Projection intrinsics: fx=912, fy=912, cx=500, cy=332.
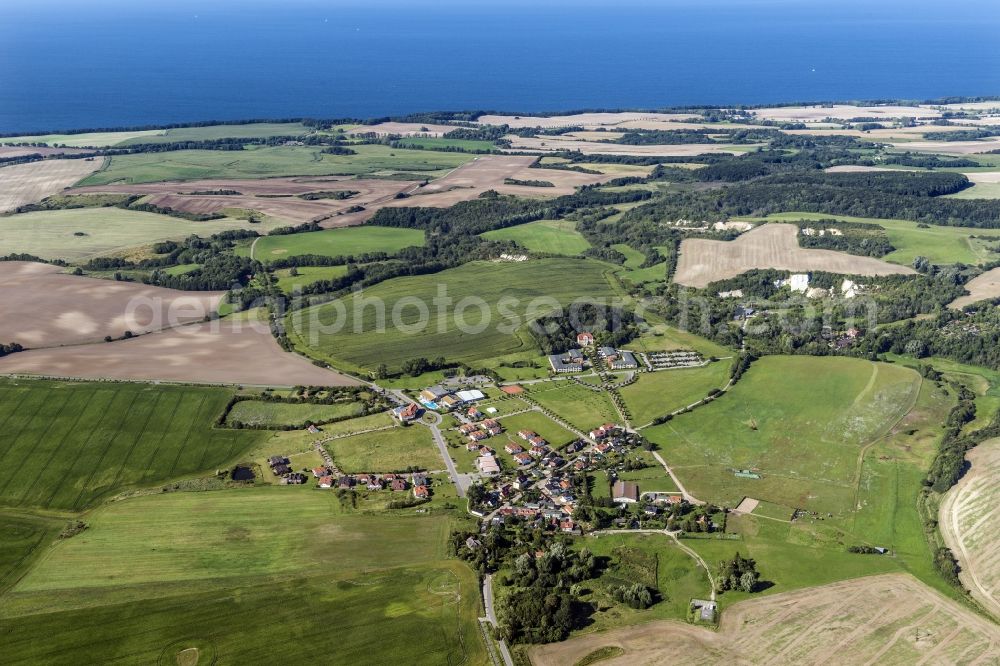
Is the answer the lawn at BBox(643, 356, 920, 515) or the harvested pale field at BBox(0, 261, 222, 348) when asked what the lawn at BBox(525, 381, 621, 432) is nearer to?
the lawn at BBox(643, 356, 920, 515)

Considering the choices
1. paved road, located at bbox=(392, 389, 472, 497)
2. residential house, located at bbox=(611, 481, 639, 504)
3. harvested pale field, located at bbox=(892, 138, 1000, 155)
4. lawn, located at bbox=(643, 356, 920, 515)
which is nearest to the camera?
residential house, located at bbox=(611, 481, 639, 504)

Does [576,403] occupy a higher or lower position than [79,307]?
lower

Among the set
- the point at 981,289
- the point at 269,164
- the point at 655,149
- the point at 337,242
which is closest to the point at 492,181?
the point at 269,164

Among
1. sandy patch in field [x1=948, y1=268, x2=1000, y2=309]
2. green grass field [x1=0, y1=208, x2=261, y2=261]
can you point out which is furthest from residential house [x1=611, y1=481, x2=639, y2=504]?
green grass field [x1=0, y1=208, x2=261, y2=261]

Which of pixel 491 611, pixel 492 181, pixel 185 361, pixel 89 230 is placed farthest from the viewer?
pixel 492 181

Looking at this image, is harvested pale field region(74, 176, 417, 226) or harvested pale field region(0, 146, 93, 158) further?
harvested pale field region(0, 146, 93, 158)

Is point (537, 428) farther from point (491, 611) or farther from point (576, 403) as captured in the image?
point (491, 611)
